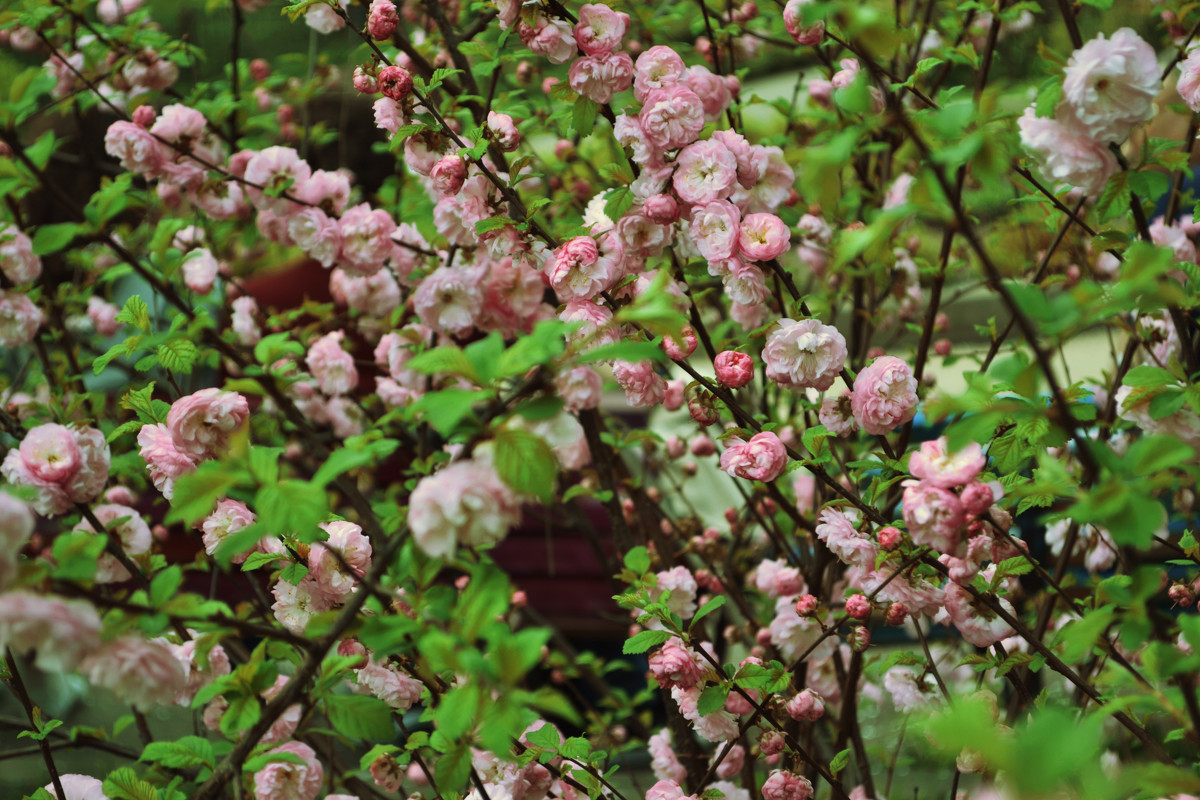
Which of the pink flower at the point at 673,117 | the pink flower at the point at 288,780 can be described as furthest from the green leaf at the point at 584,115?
the pink flower at the point at 288,780

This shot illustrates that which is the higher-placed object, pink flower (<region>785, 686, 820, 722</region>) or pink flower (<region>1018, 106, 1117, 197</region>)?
pink flower (<region>1018, 106, 1117, 197</region>)

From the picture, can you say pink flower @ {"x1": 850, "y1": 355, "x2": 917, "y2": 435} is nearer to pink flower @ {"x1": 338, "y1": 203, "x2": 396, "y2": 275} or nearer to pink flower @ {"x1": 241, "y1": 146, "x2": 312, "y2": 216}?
pink flower @ {"x1": 338, "y1": 203, "x2": 396, "y2": 275}

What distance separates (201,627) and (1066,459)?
116 centimetres

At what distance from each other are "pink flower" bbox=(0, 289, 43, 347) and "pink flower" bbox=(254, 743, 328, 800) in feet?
2.33

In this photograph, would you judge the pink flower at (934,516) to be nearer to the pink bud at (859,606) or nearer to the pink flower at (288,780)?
the pink bud at (859,606)

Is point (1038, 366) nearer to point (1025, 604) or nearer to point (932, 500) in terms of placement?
point (932, 500)

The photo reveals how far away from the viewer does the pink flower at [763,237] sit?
803mm

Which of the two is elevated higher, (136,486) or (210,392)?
(136,486)

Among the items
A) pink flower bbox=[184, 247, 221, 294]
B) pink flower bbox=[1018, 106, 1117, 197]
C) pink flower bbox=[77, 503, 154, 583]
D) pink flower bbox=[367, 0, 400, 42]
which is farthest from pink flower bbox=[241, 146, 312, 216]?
pink flower bbox=[1018, 106, 1117, 197]

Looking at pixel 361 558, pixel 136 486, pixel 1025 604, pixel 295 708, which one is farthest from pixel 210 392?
pixel 1025 604

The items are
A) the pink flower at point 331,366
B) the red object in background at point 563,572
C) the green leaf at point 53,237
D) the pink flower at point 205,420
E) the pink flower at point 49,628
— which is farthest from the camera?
the red object in background at point 563,572

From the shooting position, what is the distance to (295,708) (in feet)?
3.42

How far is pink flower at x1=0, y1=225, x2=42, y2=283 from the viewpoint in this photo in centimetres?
118

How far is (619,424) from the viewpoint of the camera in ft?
5.24
